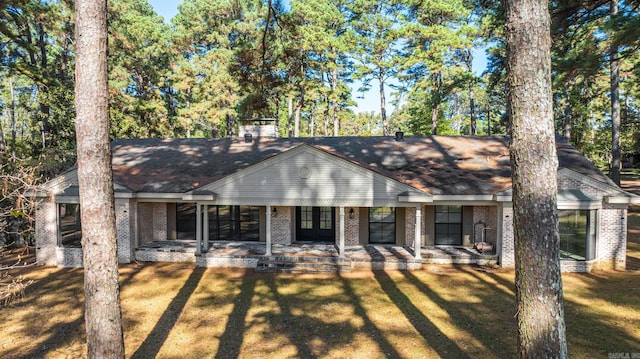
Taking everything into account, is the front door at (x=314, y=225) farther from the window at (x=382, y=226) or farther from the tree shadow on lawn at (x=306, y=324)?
the tree shadow on lawn at (x=306, y=324)

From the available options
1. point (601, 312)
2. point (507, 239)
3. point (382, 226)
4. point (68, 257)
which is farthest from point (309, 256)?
point (68, 257)

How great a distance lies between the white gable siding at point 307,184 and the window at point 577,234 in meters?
5.77

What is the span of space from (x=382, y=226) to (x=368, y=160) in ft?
10.6

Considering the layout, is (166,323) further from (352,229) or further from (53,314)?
(352,229)

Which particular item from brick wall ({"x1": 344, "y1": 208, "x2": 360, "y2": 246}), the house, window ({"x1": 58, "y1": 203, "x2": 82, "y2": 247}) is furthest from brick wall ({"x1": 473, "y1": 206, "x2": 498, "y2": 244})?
window ({"x1": 58, "y1": 203, "x2": 82, "y2": 247})

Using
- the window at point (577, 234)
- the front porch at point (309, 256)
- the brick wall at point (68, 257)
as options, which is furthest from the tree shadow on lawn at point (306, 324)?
the window at point (577, 234)

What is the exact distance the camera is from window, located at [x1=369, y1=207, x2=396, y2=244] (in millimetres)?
14420

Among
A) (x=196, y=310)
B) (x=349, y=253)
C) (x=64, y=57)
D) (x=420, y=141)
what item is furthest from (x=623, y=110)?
(x=64, y=57)

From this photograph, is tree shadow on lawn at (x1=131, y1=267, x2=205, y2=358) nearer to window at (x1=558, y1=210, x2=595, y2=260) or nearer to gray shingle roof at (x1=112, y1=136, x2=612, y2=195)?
gray shingle roof at (x1=112, y1=136, x2=612, y2=195)

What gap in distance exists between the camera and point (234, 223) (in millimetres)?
15164

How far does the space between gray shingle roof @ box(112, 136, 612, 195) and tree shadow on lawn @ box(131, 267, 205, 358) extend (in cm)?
442

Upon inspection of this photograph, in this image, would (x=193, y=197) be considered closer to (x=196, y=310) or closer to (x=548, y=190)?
(x=196, y=310)

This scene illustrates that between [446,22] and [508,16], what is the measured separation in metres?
30.7

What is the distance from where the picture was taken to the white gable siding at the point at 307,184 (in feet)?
41.8
